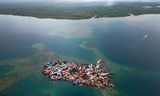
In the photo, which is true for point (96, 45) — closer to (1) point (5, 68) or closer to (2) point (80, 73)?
(2) point (80, 73)

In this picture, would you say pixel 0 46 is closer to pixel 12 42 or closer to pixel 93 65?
pixel 12 42

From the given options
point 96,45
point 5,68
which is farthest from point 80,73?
point 96,45

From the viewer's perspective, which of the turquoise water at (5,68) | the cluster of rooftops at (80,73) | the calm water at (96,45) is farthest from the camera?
the turquoise water at (5,68)

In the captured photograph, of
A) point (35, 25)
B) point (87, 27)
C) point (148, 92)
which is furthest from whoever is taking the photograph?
point (35, 25)

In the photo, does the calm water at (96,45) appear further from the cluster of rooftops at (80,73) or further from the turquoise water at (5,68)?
the cluster of rooftops at (80,73)

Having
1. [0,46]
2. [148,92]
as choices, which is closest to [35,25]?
[0,46]

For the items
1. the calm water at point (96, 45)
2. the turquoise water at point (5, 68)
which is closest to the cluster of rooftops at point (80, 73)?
the calm water at point (96, 45)
